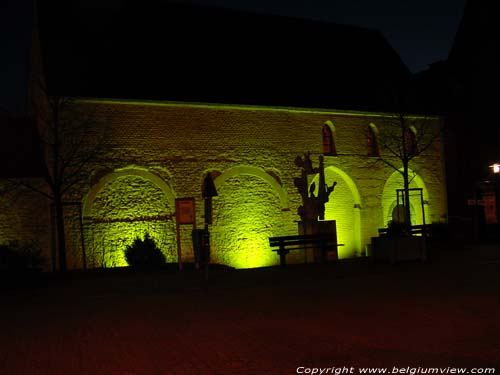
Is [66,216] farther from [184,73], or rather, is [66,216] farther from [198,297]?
[198,297]

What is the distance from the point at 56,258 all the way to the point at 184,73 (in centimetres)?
911

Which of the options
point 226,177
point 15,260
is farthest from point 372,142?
point 15,260

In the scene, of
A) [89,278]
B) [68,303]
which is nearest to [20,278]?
[89,278]

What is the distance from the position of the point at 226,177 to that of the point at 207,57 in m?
5.77

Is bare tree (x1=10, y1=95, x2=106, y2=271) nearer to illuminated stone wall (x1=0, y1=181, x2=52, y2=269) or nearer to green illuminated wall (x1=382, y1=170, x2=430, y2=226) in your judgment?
illuminated stone wall (x1=0, y1=181, x2=52, y2=269)

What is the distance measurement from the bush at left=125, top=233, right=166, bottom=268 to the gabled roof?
562 centimetres

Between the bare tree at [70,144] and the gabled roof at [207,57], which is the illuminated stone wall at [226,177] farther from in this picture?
the gabled roof at [207,57]

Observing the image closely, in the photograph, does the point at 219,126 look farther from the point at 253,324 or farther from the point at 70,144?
the point at 253,324

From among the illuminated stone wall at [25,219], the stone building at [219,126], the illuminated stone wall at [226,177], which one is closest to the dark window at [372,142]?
the stone building at [219,126]

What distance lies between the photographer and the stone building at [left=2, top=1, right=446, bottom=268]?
856 inches

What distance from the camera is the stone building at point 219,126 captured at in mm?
21734

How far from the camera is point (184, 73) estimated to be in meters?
24.4

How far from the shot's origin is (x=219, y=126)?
24156mm

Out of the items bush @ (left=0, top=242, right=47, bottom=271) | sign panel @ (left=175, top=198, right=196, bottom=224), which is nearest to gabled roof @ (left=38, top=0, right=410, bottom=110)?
bush @ (left=0, top=242, right=47, bottom=271)
